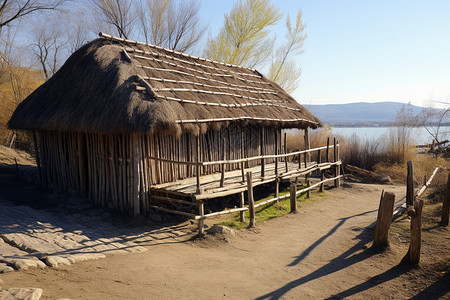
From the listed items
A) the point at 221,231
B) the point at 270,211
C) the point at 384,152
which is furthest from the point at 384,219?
the point at 384,152

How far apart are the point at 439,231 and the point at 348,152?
12.8 meters

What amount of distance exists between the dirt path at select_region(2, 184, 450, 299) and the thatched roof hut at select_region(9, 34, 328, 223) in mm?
1665

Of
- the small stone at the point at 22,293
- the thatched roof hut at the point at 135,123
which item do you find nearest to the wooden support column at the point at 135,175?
the thatched roof hut at the point at 135,123

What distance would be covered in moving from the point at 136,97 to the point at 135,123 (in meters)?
0.77

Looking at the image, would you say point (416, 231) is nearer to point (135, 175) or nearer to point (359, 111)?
point (135, 175)

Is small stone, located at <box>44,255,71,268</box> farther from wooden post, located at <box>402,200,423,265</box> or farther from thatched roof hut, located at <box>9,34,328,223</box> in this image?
wooden post, located at <box>402,200,423,265</box>

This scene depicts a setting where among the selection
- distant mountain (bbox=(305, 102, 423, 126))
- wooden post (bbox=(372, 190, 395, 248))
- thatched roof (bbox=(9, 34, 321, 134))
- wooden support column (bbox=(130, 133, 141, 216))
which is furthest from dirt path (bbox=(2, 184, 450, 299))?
distant mountain (bbox=(305, 102, 423, 126))

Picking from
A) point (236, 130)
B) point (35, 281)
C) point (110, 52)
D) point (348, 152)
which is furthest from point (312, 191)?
point (35, 281)

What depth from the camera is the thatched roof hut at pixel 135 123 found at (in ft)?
26.4

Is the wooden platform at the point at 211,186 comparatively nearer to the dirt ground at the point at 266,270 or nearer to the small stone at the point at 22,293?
the dirt ground at the point at 266,270

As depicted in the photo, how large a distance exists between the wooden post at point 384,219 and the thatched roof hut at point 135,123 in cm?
342

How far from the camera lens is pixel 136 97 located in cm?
798

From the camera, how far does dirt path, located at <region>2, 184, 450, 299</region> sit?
469 centimetres

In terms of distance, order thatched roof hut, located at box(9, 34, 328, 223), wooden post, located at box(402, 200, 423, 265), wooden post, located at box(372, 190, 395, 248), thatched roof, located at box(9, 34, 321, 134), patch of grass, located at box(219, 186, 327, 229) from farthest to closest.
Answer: patch of grass, located at box(219, 186, 327, 229), thatched roof hut, located at box(9, 34, 328, 223), thatched roof, located at box(9, 34, 321, 134), wooden post, located at box(372, 190, 395, 248), wooden post, located at box(402, 200, 423, 265)
